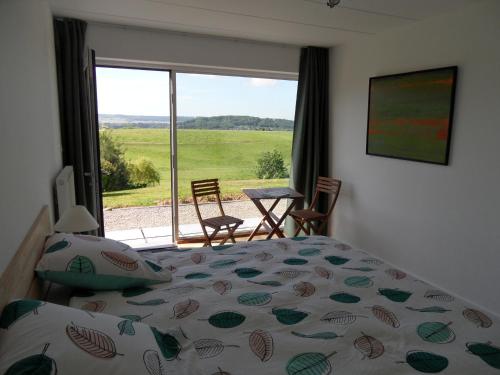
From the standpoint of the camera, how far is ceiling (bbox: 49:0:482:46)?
105 inches

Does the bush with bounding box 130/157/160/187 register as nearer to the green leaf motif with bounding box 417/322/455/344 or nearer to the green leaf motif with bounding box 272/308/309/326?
the green leaf motif with bounding box 272/308/309/326

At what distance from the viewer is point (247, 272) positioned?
1995 mm

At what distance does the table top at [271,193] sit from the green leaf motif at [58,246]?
2.23m

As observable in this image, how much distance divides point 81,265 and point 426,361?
57.6 inches

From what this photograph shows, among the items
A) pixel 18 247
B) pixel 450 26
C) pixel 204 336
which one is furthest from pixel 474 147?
pixel 18 247

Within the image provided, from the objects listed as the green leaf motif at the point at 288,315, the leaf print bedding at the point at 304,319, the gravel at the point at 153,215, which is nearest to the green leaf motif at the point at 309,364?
the leaf print bedding at the point at 304,319

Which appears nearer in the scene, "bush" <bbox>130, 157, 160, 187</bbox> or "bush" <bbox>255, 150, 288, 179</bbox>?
"bush" <bbox>130, 157, 160, 187</bbox>

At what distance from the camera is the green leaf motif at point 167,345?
1.27 meters

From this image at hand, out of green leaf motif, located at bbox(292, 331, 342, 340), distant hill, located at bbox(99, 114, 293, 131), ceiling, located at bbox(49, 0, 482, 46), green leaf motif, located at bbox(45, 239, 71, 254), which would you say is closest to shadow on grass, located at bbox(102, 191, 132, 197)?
Answer: distant hill, located at bbox(99, 114, 293, 131)

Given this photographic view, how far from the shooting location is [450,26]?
2.78 m

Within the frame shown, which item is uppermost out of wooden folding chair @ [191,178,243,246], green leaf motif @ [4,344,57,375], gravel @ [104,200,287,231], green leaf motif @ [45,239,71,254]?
green leaf motif @ [45,239,71,254]

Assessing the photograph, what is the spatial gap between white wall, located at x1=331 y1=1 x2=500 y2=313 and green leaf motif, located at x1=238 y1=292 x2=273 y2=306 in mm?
1884

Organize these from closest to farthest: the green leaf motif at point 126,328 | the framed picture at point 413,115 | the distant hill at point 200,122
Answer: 1. the green leaf motif at point 126,328
2. the framed picture at point 413,115
3. the distant hill at point 200,122

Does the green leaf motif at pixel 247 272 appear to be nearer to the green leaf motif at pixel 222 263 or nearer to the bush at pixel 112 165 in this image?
the green leaf motif at pixel 222 263
